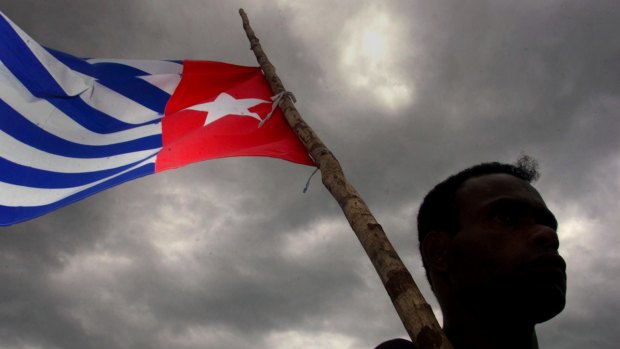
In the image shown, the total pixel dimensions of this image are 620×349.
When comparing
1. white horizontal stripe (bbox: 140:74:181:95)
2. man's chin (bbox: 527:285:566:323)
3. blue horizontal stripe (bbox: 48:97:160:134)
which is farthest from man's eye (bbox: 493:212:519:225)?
white horizontal stripe (bbox: 140:74:181:95)

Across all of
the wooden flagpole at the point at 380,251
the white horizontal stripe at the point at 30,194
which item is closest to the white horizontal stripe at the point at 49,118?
the white horizontal stripe at the point at 30,194

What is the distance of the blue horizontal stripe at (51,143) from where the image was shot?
6039mm

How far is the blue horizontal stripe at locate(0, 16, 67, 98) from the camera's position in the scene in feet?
20.0

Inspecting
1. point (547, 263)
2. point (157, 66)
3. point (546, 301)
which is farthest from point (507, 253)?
point (157, 66)

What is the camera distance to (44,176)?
5.85 meters

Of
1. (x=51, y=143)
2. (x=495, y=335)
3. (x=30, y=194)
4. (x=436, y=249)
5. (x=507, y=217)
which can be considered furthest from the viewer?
(x=51, y=143)

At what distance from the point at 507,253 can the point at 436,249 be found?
523 mm

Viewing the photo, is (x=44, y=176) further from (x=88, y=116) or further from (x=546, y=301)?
(x=546, y=301)

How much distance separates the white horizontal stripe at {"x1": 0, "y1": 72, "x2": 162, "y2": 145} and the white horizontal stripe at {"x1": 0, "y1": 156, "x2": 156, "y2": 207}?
851 mm

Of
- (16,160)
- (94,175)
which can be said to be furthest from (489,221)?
(16,160)

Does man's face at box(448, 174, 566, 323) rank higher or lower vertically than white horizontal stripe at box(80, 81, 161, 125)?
lower

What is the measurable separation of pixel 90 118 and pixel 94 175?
3.58ft

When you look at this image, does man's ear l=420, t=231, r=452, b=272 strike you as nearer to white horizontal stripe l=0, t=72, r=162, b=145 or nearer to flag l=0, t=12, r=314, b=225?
flag l=0, t=12, r=314, b=225

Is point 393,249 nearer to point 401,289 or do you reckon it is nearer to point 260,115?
point 401,289
